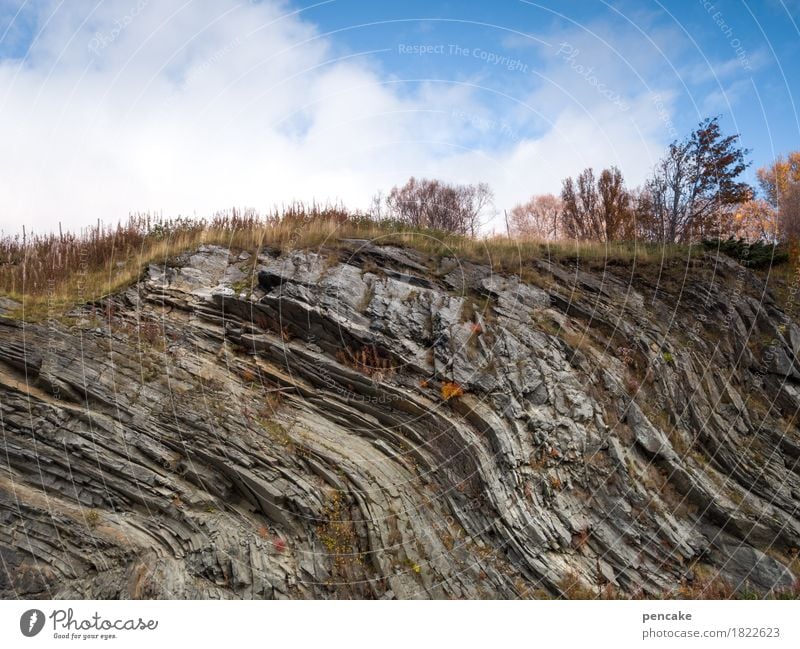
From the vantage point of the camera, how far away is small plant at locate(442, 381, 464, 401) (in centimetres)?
943

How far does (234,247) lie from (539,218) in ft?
28.0

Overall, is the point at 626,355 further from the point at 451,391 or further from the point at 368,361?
the point at 368,361

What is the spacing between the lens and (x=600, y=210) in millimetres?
14094

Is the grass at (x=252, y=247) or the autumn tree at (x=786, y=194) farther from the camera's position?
the autumn tree at (x=786, y=194)

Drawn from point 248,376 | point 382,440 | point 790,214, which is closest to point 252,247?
point 248,376

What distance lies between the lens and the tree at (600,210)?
44.5 ft

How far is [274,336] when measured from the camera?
10.0m

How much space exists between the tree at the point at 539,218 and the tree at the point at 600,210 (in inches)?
14.3
